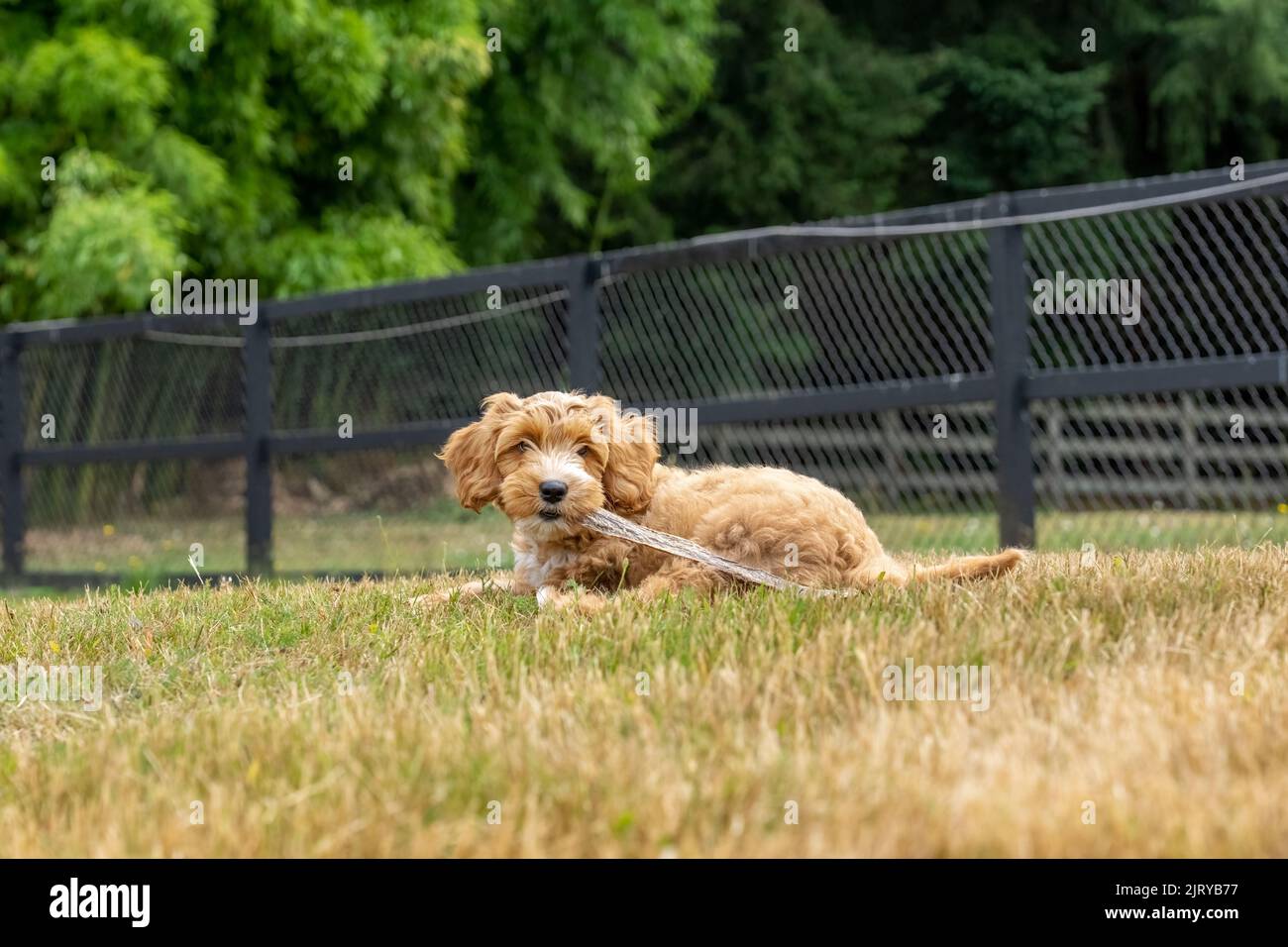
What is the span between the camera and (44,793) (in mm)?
3414

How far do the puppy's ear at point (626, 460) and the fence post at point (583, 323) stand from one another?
3.73 meters

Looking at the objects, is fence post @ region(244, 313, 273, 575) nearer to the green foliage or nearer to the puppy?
the green foliage

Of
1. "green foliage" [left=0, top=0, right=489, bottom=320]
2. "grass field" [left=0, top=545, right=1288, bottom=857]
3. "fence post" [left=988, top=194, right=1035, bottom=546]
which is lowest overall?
"grass field" [left=0, top=545, right=1288, bottom=857]

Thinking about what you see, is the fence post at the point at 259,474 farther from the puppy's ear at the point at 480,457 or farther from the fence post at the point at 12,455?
the puppy's ear at the point at 480,457

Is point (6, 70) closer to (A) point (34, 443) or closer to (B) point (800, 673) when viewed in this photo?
(A) point (34, 443)

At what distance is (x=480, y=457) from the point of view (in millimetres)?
5738

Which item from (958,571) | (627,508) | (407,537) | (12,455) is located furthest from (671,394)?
(958,571)

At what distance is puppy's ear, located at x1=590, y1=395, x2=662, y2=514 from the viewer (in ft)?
18.1

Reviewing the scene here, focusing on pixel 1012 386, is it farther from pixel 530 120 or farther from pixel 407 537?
pixel 530 120

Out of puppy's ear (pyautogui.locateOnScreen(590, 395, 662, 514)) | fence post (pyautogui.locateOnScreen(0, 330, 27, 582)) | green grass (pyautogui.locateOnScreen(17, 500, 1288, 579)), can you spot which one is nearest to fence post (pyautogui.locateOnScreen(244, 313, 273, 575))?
green grass (pyautogui.locateOnScreen(17, 500, 1288, 579))

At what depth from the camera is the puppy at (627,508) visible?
5.32m

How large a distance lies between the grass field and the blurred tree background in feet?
33.4

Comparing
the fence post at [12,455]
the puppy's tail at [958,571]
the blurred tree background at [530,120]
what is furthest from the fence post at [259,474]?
the puppy's tail at [958,571]

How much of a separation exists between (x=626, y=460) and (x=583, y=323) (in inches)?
163
